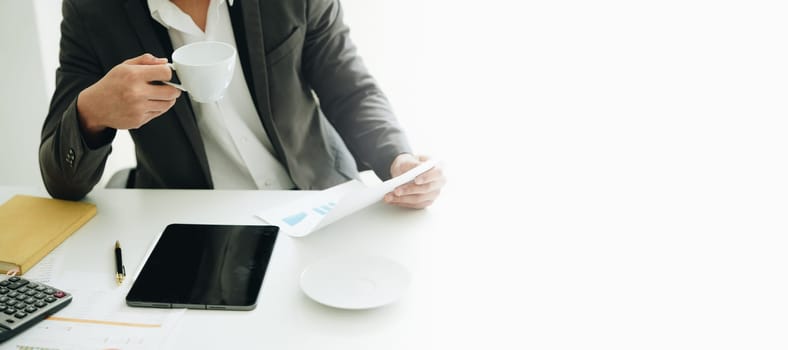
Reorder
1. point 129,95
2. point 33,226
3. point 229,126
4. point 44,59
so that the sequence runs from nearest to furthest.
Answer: point 129,95 < point 33,226 < point 229,126 < point 44,59

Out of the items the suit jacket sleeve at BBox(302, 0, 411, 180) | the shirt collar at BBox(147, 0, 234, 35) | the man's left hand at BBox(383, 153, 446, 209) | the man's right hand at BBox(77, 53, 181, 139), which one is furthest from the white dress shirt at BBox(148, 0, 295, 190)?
the man's left hand at BBox(383, 153, 446, 209)

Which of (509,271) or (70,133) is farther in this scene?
(70,133)

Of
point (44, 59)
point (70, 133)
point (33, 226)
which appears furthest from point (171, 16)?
point (44, 59)

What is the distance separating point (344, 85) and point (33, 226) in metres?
0.67

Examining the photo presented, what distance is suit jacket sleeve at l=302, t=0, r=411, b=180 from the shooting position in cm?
132

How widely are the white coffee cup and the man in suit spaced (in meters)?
0.05

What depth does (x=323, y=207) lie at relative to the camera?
114 cm

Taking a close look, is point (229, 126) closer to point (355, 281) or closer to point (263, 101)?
point (263, 101)

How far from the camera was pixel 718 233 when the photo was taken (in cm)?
127

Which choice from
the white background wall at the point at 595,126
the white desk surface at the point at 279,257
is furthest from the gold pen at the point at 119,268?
the white background wall at the point at 595,126

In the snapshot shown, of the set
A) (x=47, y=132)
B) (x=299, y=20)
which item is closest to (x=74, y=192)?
(x=47, y=132)

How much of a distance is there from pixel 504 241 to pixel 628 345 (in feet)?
0.93

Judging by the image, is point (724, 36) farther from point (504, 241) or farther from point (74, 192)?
point (74, 192)

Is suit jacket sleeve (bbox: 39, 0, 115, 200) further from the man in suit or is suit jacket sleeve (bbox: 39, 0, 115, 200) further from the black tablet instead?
the black tablet
